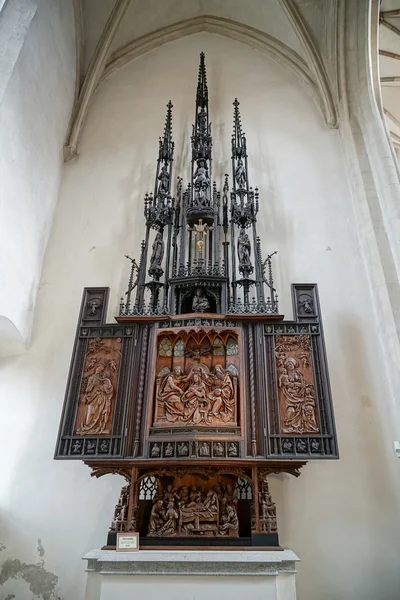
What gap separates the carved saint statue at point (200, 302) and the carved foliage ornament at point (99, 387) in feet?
3.75

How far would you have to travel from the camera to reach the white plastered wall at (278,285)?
514cm

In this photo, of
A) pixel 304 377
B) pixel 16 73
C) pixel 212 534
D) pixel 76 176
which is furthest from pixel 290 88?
pixel 212 534

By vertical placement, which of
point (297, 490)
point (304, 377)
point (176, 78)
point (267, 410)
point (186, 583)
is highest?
point (176, 78)

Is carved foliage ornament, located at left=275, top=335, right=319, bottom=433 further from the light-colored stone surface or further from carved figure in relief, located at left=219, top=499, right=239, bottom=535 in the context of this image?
the light-colored stone surface

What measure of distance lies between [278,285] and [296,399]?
2224mm

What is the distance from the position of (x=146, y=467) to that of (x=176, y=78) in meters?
8.44

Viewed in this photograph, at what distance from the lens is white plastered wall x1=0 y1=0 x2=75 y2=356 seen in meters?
5.70

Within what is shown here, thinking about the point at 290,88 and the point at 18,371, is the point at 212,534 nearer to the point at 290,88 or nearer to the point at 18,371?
the point at 18,371

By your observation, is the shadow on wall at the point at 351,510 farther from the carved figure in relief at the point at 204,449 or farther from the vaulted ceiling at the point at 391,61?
the vaulted ceiling at the point at 391,61

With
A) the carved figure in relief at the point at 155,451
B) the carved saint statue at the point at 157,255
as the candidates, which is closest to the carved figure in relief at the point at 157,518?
the carved figure in relief at the point at 155,451

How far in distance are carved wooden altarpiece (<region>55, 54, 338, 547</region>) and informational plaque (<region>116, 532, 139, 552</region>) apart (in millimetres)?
123

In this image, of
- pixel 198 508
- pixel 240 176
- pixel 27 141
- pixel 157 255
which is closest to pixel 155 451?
pixel 198 508

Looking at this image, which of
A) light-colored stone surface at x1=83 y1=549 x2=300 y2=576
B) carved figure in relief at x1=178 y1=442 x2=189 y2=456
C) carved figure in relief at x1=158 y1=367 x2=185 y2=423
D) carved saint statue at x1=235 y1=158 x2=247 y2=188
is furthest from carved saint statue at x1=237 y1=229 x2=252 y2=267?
light-colored stone surface at x1=83 y1=549 x2=300 y2=576

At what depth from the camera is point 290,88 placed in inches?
355
